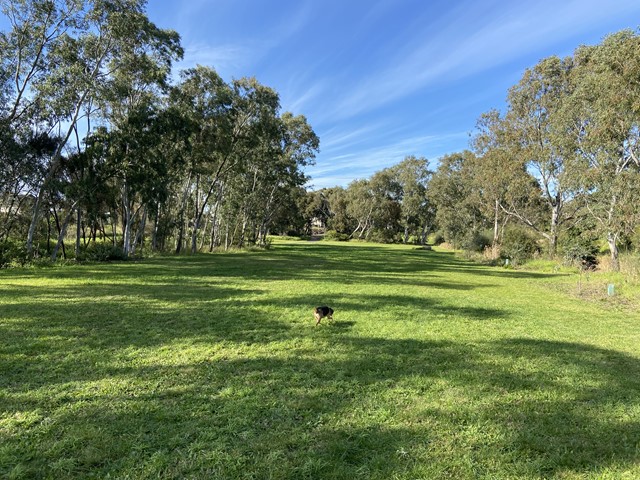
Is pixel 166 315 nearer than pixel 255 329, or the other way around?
pixel 255 329

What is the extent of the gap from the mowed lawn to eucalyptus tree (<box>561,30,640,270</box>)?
31.4 ft

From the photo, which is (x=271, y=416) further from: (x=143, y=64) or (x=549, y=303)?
(x=143, y=64)

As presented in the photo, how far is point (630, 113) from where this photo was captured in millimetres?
14094

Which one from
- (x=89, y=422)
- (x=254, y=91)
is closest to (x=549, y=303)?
(x=89, y=422)

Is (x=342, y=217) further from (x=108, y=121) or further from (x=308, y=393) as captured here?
(x=308, y=393)

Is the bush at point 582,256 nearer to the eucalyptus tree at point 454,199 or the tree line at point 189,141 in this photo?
the tree line at point 189,141

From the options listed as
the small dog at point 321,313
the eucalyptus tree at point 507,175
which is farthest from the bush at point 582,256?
the small dog at point 321,313

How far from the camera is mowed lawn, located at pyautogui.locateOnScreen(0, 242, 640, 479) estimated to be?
279 cm

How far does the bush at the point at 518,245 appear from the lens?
23.7 meters

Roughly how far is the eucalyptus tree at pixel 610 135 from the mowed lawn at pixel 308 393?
9559 mm

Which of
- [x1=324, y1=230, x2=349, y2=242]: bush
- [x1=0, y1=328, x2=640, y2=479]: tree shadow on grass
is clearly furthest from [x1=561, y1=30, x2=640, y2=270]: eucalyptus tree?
[x1=324, y1=230, x2=349, y2=242]: bush

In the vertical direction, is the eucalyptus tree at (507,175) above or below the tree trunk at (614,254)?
above

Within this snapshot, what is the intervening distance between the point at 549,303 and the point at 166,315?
1032 cm

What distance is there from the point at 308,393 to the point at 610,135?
1836cm
